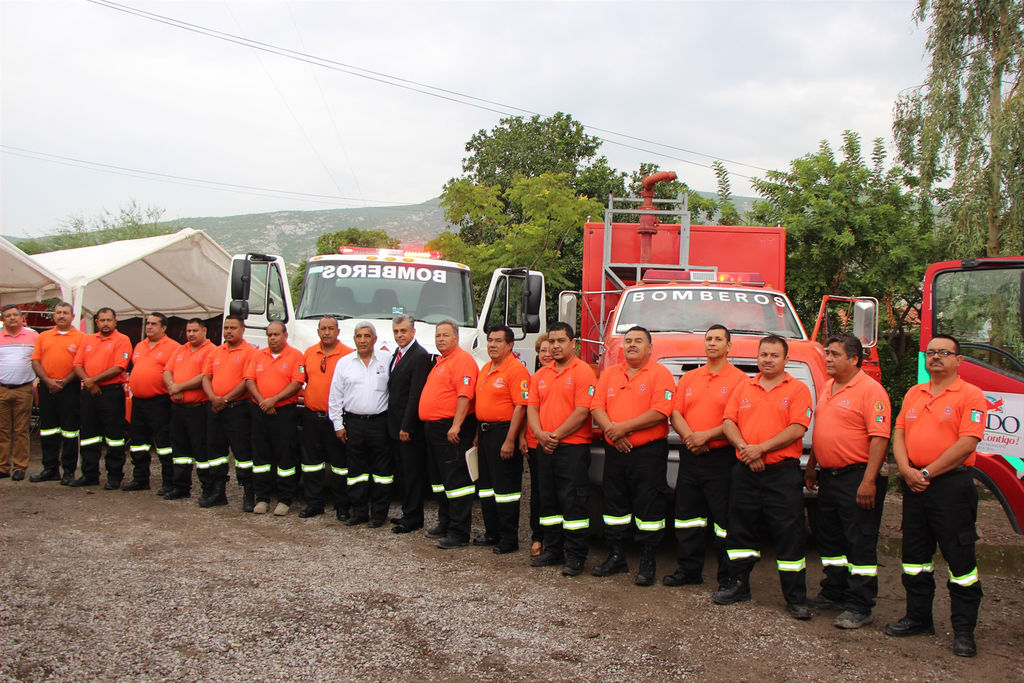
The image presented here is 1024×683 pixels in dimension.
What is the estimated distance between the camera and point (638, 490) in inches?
237

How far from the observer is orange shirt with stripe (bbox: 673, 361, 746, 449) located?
5754 mm

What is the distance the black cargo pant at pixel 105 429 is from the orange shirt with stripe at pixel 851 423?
7.11m

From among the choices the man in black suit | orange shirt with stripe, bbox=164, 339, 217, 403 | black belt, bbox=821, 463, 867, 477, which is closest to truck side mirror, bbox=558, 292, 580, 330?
the man in black suit

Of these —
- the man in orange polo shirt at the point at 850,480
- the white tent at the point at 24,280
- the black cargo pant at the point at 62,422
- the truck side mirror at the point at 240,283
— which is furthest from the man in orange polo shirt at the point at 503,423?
the white tent at the point at 24,280

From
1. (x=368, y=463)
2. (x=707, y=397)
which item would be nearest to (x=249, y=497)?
(x=368, y=463)

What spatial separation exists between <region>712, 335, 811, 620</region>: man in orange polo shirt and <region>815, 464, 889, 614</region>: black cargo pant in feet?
0.55

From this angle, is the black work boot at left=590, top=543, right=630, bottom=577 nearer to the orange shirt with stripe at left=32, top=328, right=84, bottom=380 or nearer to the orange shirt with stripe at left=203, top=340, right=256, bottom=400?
the orange shirt with stripe at left=203, top=340, right=256, bottom=400

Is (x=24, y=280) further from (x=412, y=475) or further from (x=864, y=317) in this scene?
(x=864, y=317)

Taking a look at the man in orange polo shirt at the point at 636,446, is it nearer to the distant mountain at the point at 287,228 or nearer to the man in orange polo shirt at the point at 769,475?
the man in orange polo shirt at the point at 769,475

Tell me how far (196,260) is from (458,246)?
7781 millimetres

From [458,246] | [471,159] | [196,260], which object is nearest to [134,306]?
[196,260]

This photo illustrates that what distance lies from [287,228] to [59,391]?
553 feet

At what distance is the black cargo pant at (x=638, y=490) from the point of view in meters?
5.98

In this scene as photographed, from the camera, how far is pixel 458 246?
74.3ft
